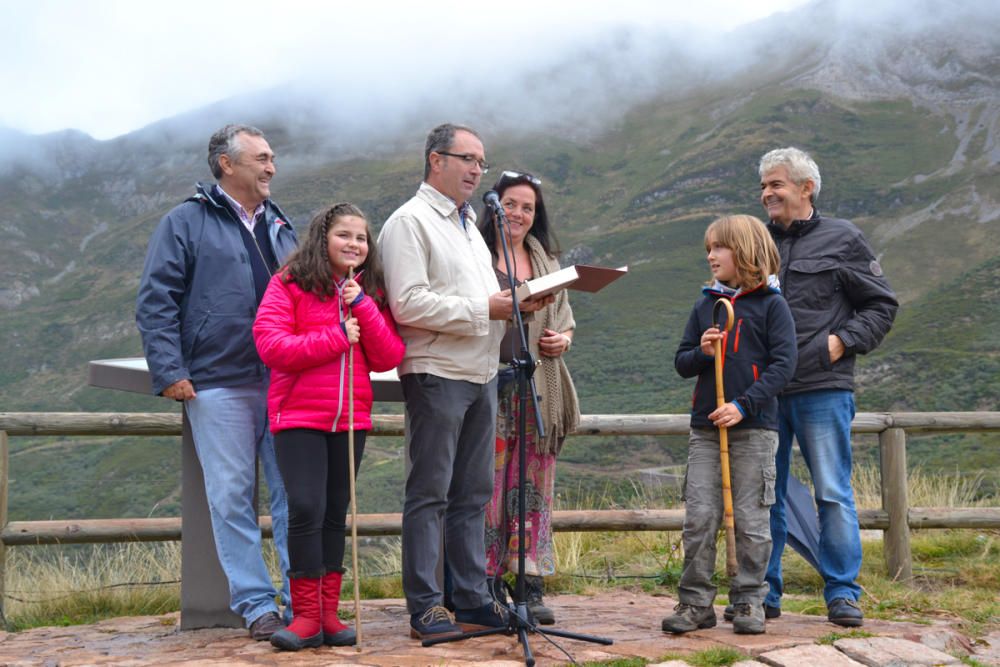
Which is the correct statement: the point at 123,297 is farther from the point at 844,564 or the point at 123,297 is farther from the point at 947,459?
the point at 844,564

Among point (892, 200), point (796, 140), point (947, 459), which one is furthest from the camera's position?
point (796, 140)

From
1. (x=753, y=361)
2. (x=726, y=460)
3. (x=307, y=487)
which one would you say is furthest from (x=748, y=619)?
(x=307, y=487)

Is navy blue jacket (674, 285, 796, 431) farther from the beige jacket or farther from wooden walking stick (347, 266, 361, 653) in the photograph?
wooden walking stick (347, 266, 361, 653)

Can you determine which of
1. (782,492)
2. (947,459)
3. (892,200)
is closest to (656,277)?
(892,200)

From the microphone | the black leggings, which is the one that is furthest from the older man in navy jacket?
the microphone

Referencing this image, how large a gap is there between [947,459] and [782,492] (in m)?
14.1

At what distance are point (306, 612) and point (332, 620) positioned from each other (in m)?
0.13

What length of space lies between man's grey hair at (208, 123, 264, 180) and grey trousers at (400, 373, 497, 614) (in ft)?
3.95

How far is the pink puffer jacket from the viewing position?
12.2 feet

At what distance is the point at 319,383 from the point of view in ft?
12.5

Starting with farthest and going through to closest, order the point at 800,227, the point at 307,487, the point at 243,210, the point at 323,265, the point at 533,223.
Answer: the point at 533,223 < the point at 800,227 < the point at 243,210 < the point at 323,265 < the point at 307,487

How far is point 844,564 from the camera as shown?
436 cm

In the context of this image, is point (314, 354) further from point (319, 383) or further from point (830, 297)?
point (830, 297)

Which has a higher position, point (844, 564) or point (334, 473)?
point (334, 473)
